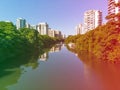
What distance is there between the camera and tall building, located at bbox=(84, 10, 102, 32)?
533 feet

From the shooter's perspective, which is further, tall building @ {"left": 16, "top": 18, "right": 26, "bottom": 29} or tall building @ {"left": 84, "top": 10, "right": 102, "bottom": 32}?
tall building @ {"left": 16, "top": 18, "right": 26, "bottom": 29}

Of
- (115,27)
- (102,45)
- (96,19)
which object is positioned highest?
(96,19)

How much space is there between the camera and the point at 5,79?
2536 cm

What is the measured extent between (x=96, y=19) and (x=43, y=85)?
144m

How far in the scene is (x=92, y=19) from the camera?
547 feet

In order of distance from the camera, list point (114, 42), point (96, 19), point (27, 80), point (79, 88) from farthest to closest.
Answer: point (96, 19), point (114, 42), point (27, 80), point (79, 88)

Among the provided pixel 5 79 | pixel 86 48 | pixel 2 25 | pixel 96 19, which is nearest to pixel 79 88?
pixel 5 79

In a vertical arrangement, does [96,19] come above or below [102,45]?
above

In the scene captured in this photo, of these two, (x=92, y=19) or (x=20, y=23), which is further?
(x=20, y=23)

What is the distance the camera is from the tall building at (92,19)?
162 m

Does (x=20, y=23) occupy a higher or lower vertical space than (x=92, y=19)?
lower

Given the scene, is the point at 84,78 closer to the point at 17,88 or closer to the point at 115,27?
the point at 17,88

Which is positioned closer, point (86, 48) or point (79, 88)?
point (79, 88)

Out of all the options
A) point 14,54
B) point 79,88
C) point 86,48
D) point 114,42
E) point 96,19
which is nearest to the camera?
point 79,88
